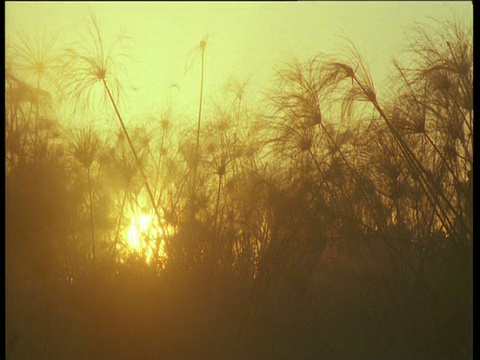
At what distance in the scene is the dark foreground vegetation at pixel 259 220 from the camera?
6.42 meters

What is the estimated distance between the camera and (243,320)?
7.04 m

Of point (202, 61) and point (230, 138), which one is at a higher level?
point (202, 61)

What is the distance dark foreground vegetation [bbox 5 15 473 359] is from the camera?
6.42m

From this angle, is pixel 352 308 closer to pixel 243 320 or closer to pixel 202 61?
pixel 243 320

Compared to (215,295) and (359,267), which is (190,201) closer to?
(215,295)

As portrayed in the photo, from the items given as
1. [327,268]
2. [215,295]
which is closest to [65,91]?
[215,295]

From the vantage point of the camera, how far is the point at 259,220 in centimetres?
764

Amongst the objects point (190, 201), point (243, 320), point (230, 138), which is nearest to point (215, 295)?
point (243, 320)

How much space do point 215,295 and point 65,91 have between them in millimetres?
2744
